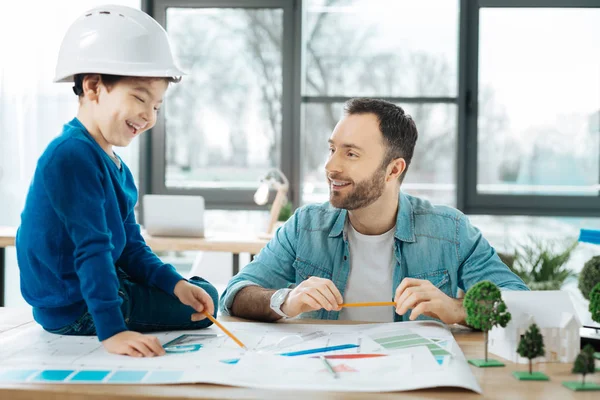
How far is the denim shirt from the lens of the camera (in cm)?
182

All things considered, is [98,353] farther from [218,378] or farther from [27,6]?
[27,6]

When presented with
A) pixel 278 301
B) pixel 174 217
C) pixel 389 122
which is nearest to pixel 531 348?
pixel 278 301

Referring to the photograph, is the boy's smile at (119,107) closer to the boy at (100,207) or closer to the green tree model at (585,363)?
the boy at (100,207)

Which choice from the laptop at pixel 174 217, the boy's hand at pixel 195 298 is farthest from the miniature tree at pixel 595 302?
the laptop at pixel 174 217

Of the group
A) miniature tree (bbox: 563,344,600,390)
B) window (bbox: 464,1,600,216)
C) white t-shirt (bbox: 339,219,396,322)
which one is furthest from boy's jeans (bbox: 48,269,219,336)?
window (bbox: 464,1,600,216)

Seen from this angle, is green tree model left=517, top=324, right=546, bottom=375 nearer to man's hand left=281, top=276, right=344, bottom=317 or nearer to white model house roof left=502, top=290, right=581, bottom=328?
white model house roof left=502, top=290, right=581, bottom=328

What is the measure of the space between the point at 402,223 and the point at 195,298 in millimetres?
657

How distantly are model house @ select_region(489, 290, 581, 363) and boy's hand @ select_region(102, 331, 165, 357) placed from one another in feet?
1.98

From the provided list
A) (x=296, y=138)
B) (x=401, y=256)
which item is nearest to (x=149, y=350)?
(x=401, y=256)

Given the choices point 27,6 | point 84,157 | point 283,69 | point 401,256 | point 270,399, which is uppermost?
point 27,6

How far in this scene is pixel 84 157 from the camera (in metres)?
1.34

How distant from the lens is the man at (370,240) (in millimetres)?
1820

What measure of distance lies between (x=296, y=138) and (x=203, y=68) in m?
0.80

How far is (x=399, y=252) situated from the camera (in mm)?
1860
